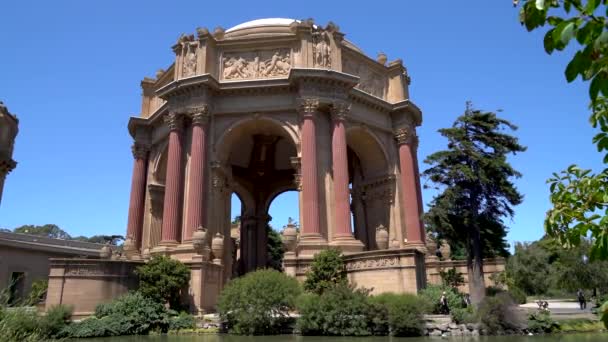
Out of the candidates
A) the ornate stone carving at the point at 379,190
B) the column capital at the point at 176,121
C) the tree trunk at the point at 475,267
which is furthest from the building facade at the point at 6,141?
the tree trunk at the point at 475,267

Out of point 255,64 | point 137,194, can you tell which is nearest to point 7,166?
point 137,194

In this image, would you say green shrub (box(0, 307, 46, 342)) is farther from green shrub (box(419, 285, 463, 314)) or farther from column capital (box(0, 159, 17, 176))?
column capital (box(0, 159, 17, 176))

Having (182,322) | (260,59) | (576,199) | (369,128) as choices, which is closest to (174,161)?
(260,59)

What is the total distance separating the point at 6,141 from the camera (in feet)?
123

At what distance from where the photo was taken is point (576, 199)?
3.77 metres

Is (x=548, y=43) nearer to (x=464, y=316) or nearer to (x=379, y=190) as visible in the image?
(x=464, y=316)

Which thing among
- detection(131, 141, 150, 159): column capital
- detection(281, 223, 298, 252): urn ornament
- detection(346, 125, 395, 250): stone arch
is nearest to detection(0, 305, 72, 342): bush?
detection(281, 223, 298, 252): urn ornament

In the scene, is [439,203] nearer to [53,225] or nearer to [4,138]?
[4,138]

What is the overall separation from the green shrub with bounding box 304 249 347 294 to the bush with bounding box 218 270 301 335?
268cm

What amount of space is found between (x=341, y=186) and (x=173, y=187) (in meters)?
10.0

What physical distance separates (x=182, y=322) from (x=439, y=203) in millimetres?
13820

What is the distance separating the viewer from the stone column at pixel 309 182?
23031 mm

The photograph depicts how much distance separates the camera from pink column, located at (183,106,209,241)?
24.6 metres

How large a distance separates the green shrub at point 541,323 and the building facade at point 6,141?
128ft
